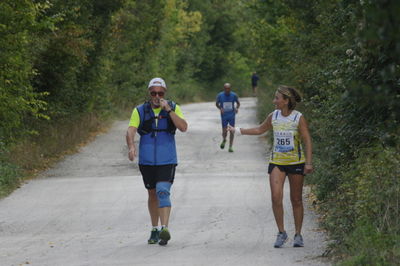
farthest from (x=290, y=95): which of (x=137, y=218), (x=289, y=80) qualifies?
(x=289, y=80)

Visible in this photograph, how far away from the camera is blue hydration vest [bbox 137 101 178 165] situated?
988 centimetres

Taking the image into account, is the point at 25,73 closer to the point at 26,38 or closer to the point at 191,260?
the point at 26,38

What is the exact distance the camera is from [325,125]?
34.5 ft

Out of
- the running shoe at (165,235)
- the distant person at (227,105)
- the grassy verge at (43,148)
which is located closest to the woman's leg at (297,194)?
the running shoe at (165,235)

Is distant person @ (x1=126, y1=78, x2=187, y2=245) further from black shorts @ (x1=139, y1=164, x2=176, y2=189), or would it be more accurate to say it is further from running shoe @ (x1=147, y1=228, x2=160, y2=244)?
running shoe @ (x1=147, y1=228, x2=160, y2=244)

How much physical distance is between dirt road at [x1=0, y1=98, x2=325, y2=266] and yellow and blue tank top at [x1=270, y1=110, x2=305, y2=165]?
1.02m

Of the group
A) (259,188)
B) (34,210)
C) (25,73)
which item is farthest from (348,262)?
(25,73)

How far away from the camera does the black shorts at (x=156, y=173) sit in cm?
992

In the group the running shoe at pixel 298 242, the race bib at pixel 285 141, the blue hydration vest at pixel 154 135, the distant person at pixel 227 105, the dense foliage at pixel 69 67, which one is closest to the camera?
the race bib at pixel 285 141

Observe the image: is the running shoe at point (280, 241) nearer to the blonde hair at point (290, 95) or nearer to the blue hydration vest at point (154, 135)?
the blonde hair at point (290, 95)

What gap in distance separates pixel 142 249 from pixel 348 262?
313cm

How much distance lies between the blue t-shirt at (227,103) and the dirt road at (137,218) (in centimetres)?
184

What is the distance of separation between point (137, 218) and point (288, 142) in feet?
13.2

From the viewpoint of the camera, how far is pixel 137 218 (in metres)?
12.8
